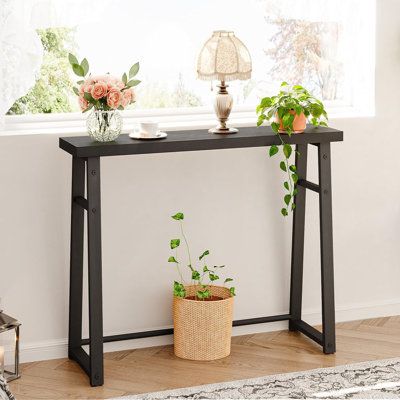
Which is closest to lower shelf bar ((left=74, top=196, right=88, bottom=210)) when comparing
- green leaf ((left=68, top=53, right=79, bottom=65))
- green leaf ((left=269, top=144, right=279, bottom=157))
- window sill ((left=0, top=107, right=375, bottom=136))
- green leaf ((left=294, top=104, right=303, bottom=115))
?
window sill ((left=0, top=107, right=375, bottom=136))

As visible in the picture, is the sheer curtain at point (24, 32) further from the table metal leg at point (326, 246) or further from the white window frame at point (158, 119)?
the table metal leg at point (326, 246)

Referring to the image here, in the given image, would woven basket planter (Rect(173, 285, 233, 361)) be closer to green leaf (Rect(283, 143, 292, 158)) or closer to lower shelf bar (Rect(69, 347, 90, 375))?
lower shelf bar (Rect(69, 347, 90, 375))

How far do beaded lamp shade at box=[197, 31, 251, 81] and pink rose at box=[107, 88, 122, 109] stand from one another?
0.38m

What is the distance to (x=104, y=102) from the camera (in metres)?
3.61

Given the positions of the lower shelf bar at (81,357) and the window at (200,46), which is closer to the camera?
the lower shelf bar at (81,357)

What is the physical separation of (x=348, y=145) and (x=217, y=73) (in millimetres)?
852

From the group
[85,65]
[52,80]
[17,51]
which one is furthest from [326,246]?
[17,51]

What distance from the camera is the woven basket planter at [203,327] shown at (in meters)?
3.89

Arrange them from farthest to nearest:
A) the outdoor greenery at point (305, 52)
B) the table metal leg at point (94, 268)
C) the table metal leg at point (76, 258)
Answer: the outdoor greenery at point (305, 52)
the table metal leg at point (76, 258)
the table metal leg at point (94, 268)

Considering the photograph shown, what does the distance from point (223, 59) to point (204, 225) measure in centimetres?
77

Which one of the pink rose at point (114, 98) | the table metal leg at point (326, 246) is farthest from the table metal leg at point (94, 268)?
the table metal leg at point (326, 246)

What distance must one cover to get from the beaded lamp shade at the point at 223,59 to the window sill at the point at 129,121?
363mm

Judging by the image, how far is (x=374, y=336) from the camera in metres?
4.22

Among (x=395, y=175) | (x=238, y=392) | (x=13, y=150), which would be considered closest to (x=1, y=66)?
(x=13, y=150)
